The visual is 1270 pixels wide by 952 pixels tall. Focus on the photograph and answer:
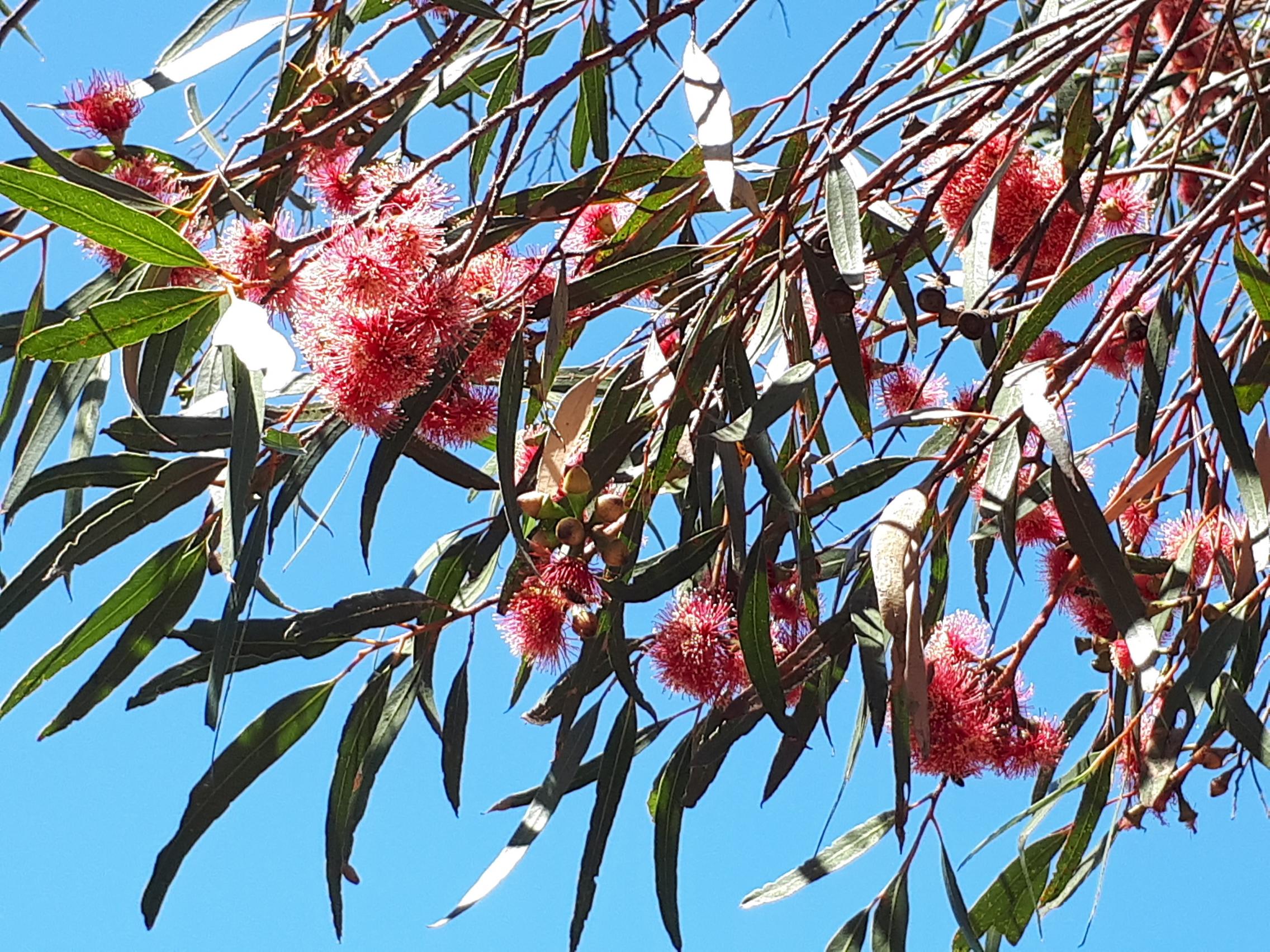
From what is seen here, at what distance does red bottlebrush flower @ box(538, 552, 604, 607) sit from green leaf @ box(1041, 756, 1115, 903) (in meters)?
0.58

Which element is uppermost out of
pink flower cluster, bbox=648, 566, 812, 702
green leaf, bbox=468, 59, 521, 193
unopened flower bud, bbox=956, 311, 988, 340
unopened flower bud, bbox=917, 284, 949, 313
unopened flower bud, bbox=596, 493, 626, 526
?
green leaf, bbox=468, 59, 521, 193

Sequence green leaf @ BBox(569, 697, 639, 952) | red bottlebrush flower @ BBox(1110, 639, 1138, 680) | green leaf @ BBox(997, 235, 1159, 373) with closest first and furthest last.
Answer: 1. green leaf @ BBox(997, 235, 1159, 373)
2. green leaf @ BBox(569, 697, 639, 952)
3. red bottlebrush flower @ BBox(1110, 639, 1138, 680)

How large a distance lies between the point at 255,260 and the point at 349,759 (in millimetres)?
535

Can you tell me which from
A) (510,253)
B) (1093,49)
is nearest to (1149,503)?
(1093,49)

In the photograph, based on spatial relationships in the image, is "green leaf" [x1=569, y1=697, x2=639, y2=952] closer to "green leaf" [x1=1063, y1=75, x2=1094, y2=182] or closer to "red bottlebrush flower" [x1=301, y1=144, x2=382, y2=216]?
"red bottlebrush flower" [x1=301, y1=144, x2=382, y2=216]

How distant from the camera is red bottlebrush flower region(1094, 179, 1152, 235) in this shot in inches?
62.8

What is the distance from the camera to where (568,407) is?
1183 mm

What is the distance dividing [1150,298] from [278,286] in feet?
3.88

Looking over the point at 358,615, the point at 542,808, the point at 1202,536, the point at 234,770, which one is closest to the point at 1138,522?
the point at 1202,536

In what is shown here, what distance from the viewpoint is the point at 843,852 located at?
157 cm

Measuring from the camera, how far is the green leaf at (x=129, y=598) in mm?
1351

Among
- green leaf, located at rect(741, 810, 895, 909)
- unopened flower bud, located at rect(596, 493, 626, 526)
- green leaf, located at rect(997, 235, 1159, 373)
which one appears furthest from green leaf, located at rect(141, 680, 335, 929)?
green leaf, located at rect(997, 235, 1159, 373)

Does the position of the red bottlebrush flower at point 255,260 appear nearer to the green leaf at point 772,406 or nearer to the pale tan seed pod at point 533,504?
the pale tan seed pod at point 533,504

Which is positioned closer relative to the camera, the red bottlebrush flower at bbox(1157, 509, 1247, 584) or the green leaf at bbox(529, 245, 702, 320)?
the green leaf at bbox(529, 245, 702, 320)
